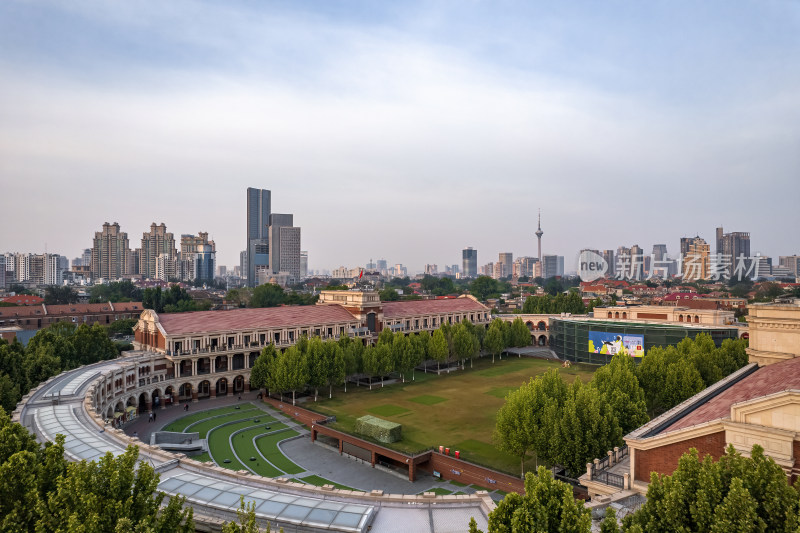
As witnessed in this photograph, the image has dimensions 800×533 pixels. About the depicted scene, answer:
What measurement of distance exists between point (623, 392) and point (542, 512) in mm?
24228

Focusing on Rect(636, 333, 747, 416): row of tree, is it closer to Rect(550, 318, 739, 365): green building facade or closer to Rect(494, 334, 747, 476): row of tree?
Rect(494, 334, 747, 476): row of tree

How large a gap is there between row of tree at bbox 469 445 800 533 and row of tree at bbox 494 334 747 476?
598 inches

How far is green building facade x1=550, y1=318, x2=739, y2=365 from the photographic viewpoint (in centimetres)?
7244

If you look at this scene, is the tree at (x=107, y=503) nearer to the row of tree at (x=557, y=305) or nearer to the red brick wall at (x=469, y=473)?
the red brick wall at (x=469, y=473)

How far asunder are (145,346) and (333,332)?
25732 millimetres

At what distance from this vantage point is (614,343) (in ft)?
261

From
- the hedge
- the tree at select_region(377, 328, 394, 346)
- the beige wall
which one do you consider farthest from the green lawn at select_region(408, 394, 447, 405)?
the beige wall

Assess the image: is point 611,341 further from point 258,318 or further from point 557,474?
point 258,318

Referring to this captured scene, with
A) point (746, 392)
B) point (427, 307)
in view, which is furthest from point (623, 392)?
point (427, 307)

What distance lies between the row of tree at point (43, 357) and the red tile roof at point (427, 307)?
140 feet

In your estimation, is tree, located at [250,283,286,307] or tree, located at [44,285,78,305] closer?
tree, located at [250,283,286,307]

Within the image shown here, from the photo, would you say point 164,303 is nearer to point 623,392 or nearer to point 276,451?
point 276,451

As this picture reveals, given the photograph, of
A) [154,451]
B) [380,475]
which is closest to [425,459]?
[380,475]

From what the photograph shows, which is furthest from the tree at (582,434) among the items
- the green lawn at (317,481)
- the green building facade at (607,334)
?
the green building facade at (607,334)
